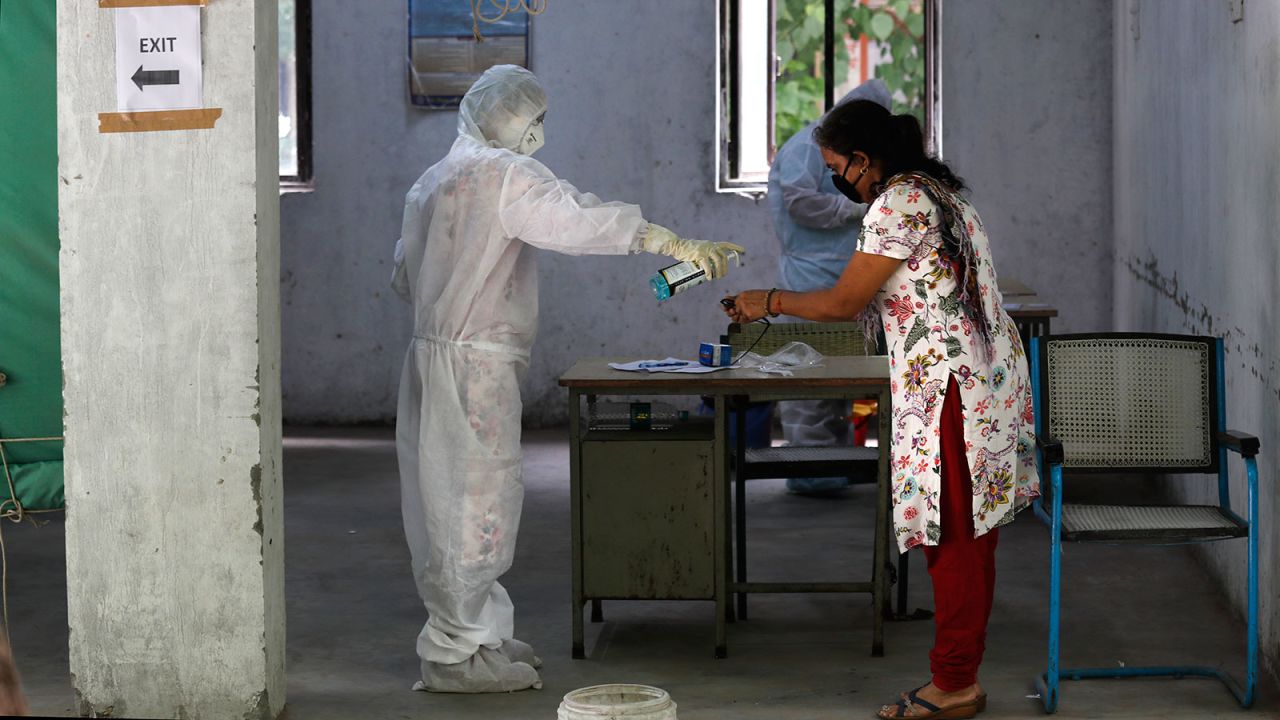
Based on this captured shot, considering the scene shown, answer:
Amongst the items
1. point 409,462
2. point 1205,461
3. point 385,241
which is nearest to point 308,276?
point 385,241

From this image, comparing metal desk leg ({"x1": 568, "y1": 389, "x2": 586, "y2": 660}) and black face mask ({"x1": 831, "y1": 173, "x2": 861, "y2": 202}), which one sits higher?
black face mask ({"x1": 831, "y1": 173, "x2": 861, "y2": 202})

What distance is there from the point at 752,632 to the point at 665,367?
2.80 feet

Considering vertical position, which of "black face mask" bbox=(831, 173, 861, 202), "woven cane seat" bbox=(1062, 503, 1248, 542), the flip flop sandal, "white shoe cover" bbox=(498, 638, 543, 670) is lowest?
the flip flop sandal

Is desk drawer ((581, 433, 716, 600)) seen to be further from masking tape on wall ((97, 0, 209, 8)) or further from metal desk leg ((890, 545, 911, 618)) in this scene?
masking tape on wall ((97, 0, 209, 8))

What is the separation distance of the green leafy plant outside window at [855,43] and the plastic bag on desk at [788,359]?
14.6ft

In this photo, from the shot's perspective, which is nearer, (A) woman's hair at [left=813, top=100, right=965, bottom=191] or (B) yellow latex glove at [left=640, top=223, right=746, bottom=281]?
(A) woman's hair at [left=813, top=100, right=965, bottom=191]

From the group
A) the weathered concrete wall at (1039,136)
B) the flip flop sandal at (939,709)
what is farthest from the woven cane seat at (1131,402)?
the weathered concrete wall at (1039,136)

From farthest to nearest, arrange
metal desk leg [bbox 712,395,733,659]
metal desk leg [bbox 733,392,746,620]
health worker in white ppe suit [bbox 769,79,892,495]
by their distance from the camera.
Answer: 1. health worker in white ppe suit [bbox 769,79,892,495]
2. metal desk leg [bbox 733,392,746,620]
3. metal desk leg [bbox 712,395,733,659]

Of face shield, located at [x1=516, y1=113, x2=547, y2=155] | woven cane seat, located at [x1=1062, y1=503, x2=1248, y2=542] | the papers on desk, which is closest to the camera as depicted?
woven cane seat, located at [x1=1062, y1=503, x2=1248, y2=542]

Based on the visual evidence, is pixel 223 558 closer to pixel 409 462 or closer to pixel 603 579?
pixel 409 462

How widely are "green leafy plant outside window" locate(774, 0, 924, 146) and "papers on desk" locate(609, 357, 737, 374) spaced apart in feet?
15.3

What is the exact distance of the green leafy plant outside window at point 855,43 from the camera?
864cm

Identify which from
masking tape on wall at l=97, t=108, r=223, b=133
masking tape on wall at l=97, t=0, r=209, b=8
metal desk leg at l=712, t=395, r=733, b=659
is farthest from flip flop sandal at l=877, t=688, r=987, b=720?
masking tape on wall at l=97, t=0, r=209, b=8

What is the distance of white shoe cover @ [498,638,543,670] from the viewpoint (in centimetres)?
404
